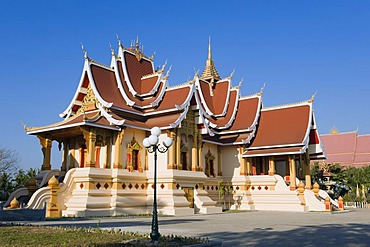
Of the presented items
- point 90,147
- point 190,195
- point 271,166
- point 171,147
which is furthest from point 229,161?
point 90,147

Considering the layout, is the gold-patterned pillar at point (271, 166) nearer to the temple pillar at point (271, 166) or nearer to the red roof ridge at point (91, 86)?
the temple pillar at point (271, 166)

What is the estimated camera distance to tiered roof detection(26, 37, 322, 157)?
66.2 feet

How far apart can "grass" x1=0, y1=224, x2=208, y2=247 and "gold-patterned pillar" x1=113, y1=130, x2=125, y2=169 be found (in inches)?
347

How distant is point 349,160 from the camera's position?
45.6 m

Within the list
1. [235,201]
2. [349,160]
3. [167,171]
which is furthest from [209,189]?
[349,160]

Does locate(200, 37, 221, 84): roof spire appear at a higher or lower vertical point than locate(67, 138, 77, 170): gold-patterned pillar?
higher

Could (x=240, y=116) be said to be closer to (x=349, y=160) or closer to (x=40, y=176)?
(x=40, y=176)

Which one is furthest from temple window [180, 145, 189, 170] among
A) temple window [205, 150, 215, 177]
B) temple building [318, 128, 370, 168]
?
temple building [318, 128, 370, 168]

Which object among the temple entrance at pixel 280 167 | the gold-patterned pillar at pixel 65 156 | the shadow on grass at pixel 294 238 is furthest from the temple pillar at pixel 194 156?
the shadow on grass at pixel 294 238

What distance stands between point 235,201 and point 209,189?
2031mm

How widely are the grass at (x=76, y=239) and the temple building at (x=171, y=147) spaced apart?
6999 mm

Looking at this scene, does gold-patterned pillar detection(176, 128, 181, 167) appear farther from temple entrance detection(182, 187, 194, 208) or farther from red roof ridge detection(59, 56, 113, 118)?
red roof ridge detection(59, 56, 113, 118)

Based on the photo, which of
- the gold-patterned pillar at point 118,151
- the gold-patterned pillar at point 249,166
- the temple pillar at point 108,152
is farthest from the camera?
the gold-patterned pillar at point 249,166

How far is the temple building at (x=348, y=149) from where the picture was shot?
1767 inches
